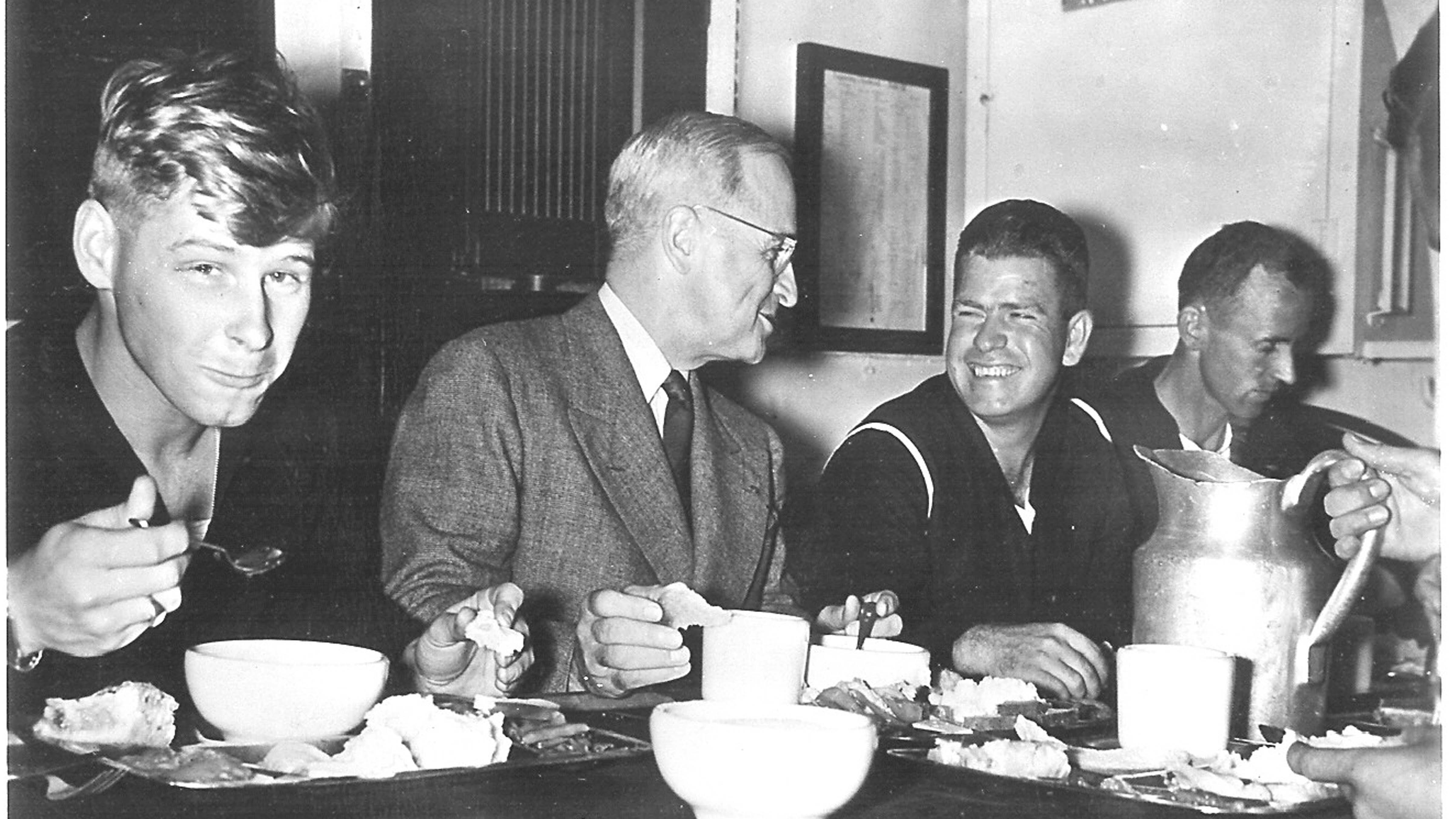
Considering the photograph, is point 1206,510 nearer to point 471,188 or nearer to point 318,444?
point 318,444

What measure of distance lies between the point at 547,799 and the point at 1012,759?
0.29 meters

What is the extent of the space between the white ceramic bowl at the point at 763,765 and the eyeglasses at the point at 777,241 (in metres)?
1.07

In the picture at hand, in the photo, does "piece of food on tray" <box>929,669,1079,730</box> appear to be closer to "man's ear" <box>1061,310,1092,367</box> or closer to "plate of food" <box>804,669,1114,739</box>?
"plate of food" <box>804,669,1114,739</box>

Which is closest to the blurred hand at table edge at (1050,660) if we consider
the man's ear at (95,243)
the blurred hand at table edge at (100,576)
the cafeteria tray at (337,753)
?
the cafeteria tray at (337,753)

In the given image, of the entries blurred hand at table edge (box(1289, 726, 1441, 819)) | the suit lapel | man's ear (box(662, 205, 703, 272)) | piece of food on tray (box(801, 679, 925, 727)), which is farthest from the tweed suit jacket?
blurred hand at table edge (box(1289, 726, 1441, 819))

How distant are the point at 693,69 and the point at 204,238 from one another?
964 millimetres

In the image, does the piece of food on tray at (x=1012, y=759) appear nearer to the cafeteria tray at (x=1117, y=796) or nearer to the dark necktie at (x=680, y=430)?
the cafeteria tray at (x=1117, y=796)

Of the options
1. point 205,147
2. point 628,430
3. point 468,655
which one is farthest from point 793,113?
point 468,655

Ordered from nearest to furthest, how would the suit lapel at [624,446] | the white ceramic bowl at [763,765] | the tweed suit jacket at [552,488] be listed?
1. the white ceramic bowl at [763,765]
2. the tweed suit jacket at [552,488]
3. the suit lapel at [624,446]

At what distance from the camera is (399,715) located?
812 millimetres

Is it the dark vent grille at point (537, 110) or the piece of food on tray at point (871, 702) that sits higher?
the dark vent grille at point (537, 110)

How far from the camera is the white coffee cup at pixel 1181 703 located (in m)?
0.92

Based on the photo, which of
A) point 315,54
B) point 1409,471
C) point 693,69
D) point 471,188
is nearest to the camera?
point 1409,471

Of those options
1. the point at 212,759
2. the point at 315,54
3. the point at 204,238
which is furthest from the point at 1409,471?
the point at 315,54
